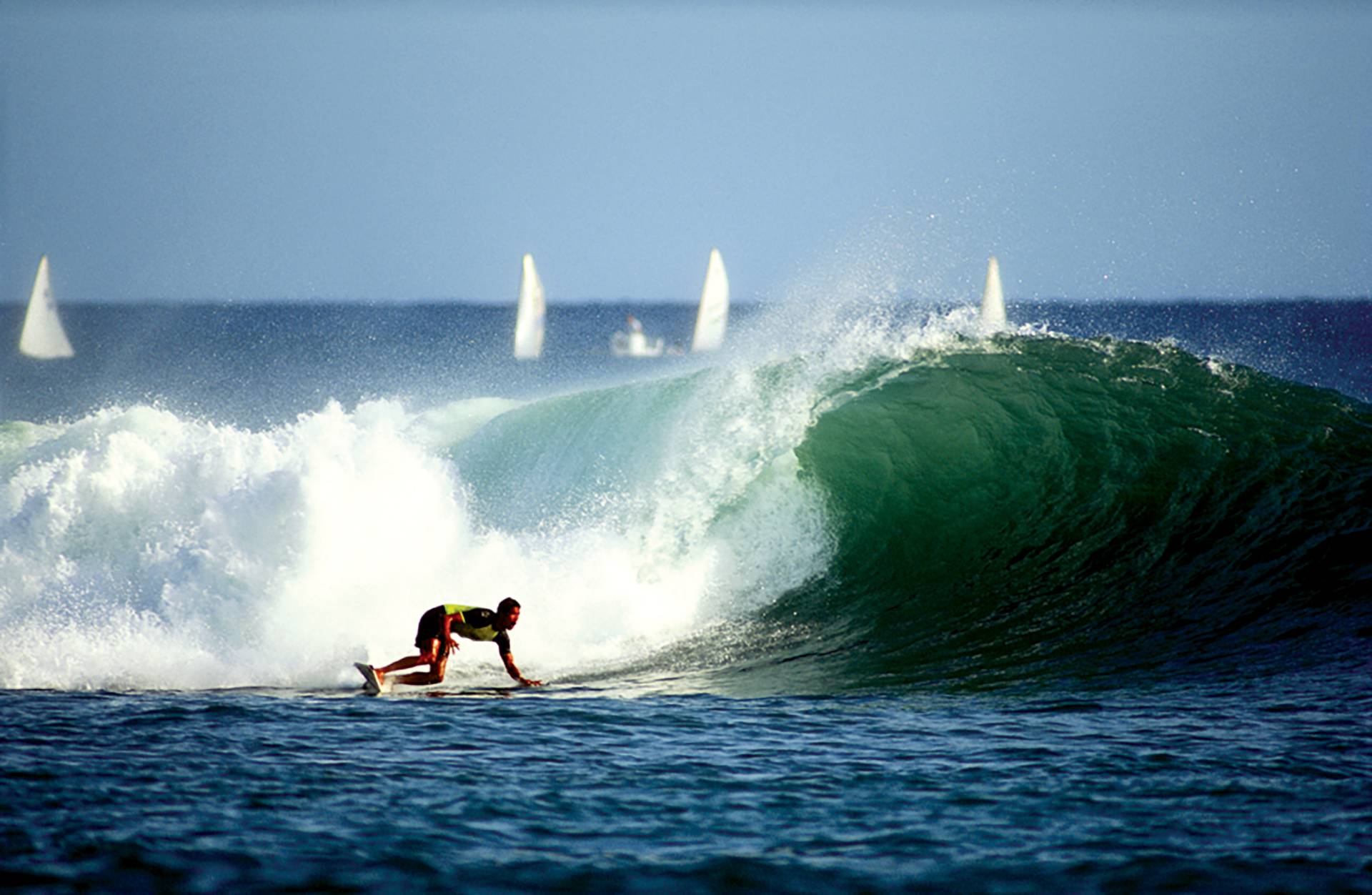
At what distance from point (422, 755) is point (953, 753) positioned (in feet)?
8.86

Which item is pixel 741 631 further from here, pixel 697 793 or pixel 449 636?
pixel 697 793

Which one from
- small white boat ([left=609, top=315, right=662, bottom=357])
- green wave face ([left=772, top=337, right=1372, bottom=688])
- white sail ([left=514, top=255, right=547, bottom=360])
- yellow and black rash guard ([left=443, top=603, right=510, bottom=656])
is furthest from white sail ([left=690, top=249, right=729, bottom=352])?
yellow and black rash guard ([left=443, top=603, right=510, bottom=656])

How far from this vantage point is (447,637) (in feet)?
29.7

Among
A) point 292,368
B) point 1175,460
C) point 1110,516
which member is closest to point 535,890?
point 1110,516

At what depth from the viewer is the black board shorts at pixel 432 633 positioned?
8.98 meters

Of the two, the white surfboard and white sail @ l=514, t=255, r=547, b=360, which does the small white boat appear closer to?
white sail @ l=514, t=255, r=547, b=360

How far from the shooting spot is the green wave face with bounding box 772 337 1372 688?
32.1 feet

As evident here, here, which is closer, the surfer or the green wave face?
the surfer

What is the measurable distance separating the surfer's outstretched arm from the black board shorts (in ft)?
1.34

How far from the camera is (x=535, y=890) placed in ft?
16.0

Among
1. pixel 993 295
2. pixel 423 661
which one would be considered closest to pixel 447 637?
pixel 423 661

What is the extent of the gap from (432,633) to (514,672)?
637mm

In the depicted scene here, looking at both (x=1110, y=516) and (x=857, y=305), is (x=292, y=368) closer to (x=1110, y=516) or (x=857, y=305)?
(x=857, y=305)

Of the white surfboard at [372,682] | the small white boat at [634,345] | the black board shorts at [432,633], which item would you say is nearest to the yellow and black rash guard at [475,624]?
the black board shorts at [432,633]
